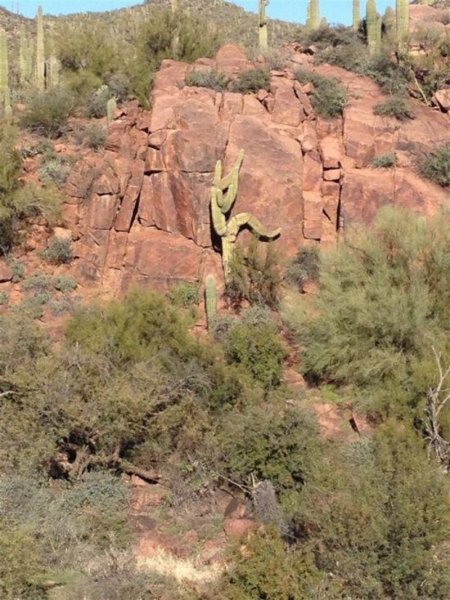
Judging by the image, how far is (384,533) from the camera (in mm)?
8984

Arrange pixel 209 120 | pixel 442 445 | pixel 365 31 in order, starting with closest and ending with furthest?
pixel 442 445
pixel 209 120
pixel 365 31

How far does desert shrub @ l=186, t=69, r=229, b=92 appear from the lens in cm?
2209

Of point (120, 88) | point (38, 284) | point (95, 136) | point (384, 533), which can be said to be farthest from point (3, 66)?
point (384, 533)

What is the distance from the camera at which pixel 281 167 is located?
2027 centimetres

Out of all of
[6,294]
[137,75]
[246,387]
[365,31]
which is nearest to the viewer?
[246,387]

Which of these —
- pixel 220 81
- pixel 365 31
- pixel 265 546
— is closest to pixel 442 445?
pixel 265 546

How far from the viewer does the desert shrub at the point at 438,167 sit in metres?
20.8

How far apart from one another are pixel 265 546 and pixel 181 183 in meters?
12.7

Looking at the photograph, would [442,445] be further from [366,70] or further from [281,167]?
[366,70]

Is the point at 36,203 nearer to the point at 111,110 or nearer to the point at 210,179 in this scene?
the point at 111,110

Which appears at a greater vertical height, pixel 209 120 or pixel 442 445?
pixel 209 120

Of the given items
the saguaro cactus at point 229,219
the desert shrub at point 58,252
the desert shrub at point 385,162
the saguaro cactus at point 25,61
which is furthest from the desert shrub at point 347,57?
the desert shrub at point 58,252

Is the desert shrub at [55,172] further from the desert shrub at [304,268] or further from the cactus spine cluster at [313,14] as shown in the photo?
the cactus spine cluster at [313,14]

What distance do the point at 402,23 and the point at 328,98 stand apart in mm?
4996
